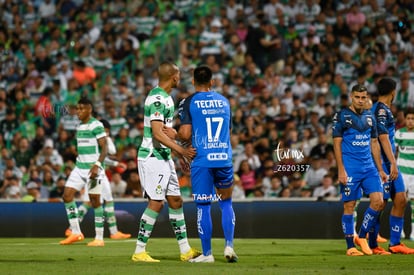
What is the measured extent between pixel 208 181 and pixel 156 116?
3.58 feet

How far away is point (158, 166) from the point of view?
13977 mm

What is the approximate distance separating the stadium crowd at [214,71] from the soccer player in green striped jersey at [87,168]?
429 centimetres

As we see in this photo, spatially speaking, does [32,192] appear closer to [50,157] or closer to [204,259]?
[50,157]

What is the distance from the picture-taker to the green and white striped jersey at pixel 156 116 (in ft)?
44.7

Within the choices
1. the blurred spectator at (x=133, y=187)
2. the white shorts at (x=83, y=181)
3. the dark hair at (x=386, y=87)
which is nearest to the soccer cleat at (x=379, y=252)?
the dark hair at (x=386, y=87)

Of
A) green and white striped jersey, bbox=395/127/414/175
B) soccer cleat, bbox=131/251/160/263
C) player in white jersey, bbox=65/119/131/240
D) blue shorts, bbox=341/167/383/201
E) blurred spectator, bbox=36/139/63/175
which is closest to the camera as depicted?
soccer cleat, bbox=131/251/160/263

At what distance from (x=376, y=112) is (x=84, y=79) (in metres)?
13.7

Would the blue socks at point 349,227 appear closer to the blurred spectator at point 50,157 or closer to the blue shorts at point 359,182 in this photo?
the blue shorts at point 359,182

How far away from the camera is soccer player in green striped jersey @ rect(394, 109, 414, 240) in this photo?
61.1 ft

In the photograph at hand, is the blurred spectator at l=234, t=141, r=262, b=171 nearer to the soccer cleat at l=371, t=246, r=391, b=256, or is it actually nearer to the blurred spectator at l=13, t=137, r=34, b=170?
the blurred spectator at l=13, t=137, r=34, b=170

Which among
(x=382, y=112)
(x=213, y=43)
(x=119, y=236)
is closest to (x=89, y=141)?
(x=119, y=236)

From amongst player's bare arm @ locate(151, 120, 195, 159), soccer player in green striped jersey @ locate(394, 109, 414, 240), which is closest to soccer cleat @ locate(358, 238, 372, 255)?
player's bare arm @ locate(151, 120, 195, 159)

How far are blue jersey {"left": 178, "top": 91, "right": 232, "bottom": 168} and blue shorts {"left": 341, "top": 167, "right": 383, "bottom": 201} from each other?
2.47 metres

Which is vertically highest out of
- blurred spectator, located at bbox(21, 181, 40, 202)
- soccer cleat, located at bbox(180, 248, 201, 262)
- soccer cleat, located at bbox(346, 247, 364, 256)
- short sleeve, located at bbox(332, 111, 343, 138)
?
short sleeve, located at bbox(332, 111, 343, 138)
